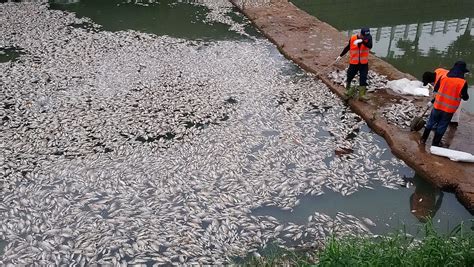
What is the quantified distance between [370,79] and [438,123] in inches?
125

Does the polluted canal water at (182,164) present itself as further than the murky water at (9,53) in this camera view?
No

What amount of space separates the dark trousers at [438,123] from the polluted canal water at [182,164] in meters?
0.78

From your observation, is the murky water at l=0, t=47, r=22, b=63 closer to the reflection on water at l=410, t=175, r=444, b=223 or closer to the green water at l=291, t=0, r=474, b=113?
the reflection on water at l=410, t=175, r=444, b=223

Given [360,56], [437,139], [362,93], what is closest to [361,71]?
[360,56]

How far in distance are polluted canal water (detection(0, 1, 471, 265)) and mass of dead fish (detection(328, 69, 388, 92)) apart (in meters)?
0.49

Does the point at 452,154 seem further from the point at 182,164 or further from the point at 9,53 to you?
the point at 9,53

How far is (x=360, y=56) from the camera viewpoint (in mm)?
9031

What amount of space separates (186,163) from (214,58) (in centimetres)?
564

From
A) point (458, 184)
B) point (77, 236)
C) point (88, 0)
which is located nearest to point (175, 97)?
point (77, 236)

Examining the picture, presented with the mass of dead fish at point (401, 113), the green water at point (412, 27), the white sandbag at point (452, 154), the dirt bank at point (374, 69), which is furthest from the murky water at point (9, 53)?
the green water at point (412, 27)

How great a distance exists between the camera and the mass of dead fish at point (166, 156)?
555cm

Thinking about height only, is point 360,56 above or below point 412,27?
above

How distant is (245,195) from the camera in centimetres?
640

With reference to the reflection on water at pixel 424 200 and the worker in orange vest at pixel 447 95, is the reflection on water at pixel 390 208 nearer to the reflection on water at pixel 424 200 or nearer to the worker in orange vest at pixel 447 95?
the reflection on water at pixel 424 200
